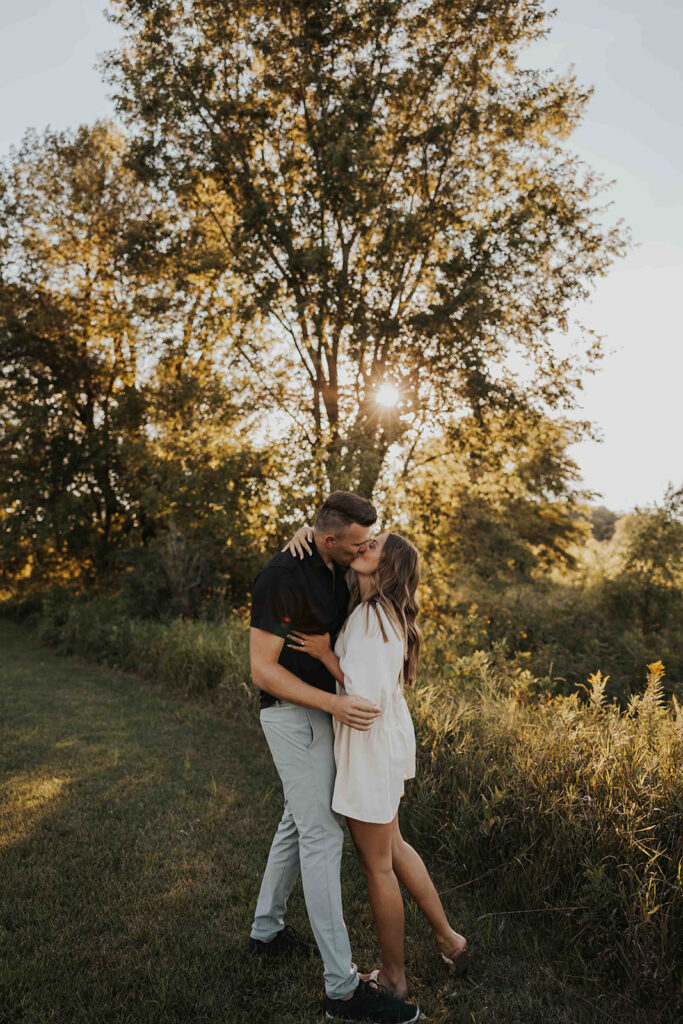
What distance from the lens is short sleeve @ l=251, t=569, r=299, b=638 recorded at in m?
2.89

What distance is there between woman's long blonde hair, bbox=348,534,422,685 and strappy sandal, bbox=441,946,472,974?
124 centimetres

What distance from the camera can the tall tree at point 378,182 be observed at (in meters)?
11.6

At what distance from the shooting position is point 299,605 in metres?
2.94

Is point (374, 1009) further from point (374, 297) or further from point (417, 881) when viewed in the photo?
point (374, 297)

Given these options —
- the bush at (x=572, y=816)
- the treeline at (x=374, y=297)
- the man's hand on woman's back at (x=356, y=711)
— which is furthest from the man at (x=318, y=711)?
the treeline at (x=374, y=297)

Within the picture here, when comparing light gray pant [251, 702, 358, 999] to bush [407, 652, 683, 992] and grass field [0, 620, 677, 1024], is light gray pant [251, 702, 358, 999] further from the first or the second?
bush [407, 652, 683, 992]

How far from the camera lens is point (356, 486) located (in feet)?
31.5

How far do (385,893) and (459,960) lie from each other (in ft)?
2.03

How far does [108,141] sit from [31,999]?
19982mm

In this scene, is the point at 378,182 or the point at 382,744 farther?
the point at 378,182

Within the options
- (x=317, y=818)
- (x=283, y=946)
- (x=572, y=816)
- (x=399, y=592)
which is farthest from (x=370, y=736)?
(x=572, y=816)

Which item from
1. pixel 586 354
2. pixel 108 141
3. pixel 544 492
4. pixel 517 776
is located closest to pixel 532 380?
pixel 586 354

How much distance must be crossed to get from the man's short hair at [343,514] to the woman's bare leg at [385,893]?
1.23 m

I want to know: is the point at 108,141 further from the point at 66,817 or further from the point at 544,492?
the point at 66,817
